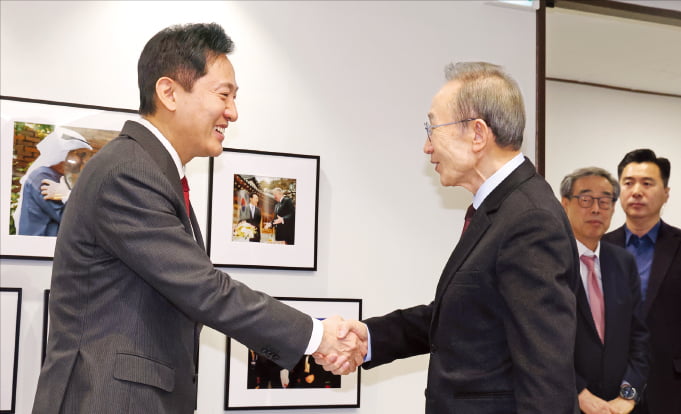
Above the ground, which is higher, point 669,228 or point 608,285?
point 669,228

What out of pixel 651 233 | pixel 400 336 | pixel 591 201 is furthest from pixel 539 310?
pixel 651 233

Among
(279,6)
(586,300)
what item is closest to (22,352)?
(279,6)

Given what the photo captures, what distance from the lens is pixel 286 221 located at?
11.4ft

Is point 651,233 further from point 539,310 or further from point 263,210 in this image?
point 539,310

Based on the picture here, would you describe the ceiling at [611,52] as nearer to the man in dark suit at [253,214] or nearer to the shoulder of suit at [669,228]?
→ the shoulder of suit at [669,228]

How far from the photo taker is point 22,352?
3078mm

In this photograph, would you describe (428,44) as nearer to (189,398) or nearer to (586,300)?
(586,300)

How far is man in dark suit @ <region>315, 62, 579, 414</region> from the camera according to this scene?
192 cm

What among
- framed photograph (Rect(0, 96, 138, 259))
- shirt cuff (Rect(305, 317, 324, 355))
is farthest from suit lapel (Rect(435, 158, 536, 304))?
framed photograph (Rect(0, 96, 138, 259))

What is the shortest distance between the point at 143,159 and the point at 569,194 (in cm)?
244

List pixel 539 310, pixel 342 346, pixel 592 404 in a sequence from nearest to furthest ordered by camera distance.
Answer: pixel 539 310 → pixel 342 346 → pixel 592 404

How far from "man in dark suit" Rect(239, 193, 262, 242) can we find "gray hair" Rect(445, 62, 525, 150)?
134cm

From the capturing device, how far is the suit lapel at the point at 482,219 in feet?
7.09

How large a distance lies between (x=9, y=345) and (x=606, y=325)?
250 centimetres
